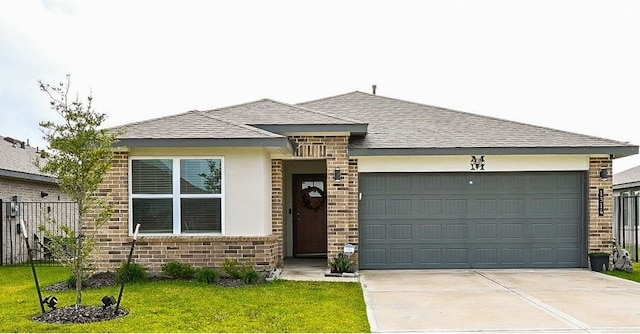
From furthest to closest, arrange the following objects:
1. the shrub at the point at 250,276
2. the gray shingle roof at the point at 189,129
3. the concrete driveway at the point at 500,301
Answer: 1. the gray shingle roof at the point at 189,129
2. the shrub at the point at 250,276
3. the concrete driveway at the point at 500,301

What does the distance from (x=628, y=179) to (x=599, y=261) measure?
1166cm

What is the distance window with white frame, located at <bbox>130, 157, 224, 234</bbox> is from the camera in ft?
39.2

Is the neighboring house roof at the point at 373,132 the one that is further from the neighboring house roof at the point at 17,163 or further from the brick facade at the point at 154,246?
the neighboring house roof at the point at 17,163

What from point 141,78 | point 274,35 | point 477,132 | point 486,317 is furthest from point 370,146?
point 141,78

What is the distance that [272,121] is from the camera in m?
13.1

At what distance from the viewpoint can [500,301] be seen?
9.66 m

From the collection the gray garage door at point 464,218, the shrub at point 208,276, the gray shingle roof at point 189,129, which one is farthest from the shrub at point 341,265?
the gray shingle roof at point 189,129

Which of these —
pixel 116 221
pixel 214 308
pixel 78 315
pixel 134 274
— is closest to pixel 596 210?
pixel 214 308

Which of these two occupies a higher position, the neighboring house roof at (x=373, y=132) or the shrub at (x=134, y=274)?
the neighboring house roof at (x=373, y=132)

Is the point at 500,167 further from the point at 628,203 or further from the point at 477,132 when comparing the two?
the point at 628,203

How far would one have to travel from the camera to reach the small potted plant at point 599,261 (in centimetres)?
1347

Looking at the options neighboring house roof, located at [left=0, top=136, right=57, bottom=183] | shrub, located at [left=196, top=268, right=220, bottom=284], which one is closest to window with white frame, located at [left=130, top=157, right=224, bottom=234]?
shrub, located at [left=196, top=268, right=220, bottom=284]

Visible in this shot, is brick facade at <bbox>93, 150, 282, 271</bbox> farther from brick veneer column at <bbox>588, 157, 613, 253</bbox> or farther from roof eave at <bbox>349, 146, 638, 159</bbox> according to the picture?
brick veneer column at <bbox>588, 157, 613, 253</bbox>

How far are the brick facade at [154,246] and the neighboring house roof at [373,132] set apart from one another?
1006 millimetres
